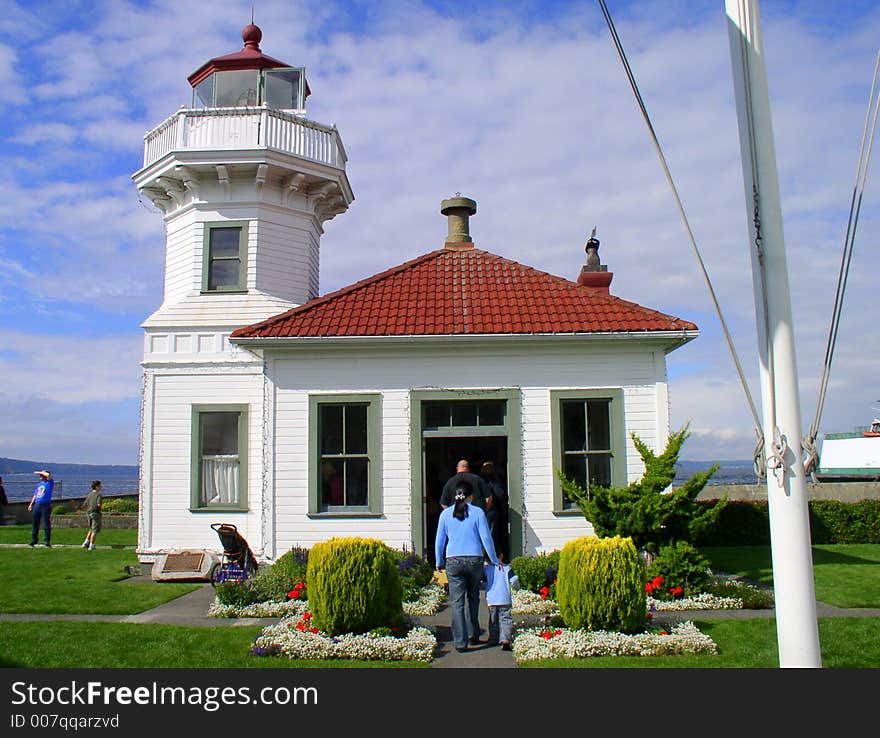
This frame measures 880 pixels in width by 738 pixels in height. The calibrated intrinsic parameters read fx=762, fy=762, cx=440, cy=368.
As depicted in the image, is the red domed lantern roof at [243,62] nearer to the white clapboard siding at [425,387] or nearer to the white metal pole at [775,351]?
the white clapboard siding at [425,387]

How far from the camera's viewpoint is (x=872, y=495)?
2431 cm

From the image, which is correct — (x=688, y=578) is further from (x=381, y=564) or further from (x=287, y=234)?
(x=287, y=234)

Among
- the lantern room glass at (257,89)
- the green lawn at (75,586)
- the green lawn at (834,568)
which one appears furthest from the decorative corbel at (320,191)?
the green lawn at (834,568)

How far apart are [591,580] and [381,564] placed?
229cm

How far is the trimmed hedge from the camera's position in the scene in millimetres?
19219

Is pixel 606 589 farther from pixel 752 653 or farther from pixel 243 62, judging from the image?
pixel 243 62

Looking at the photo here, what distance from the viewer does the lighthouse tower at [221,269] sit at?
14531 mm

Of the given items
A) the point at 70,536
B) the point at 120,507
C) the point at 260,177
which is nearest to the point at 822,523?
the point at 260,177

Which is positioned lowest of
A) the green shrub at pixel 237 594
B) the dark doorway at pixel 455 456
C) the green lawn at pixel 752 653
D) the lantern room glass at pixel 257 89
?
the green lawn at pixel 752 653

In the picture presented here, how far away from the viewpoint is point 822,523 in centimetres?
1953

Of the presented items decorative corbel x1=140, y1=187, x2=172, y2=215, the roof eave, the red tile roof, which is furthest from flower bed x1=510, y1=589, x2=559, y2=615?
decorative corbel x1=140, y1=187, x2=172, y2=215

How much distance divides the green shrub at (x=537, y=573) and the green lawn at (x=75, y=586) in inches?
208
